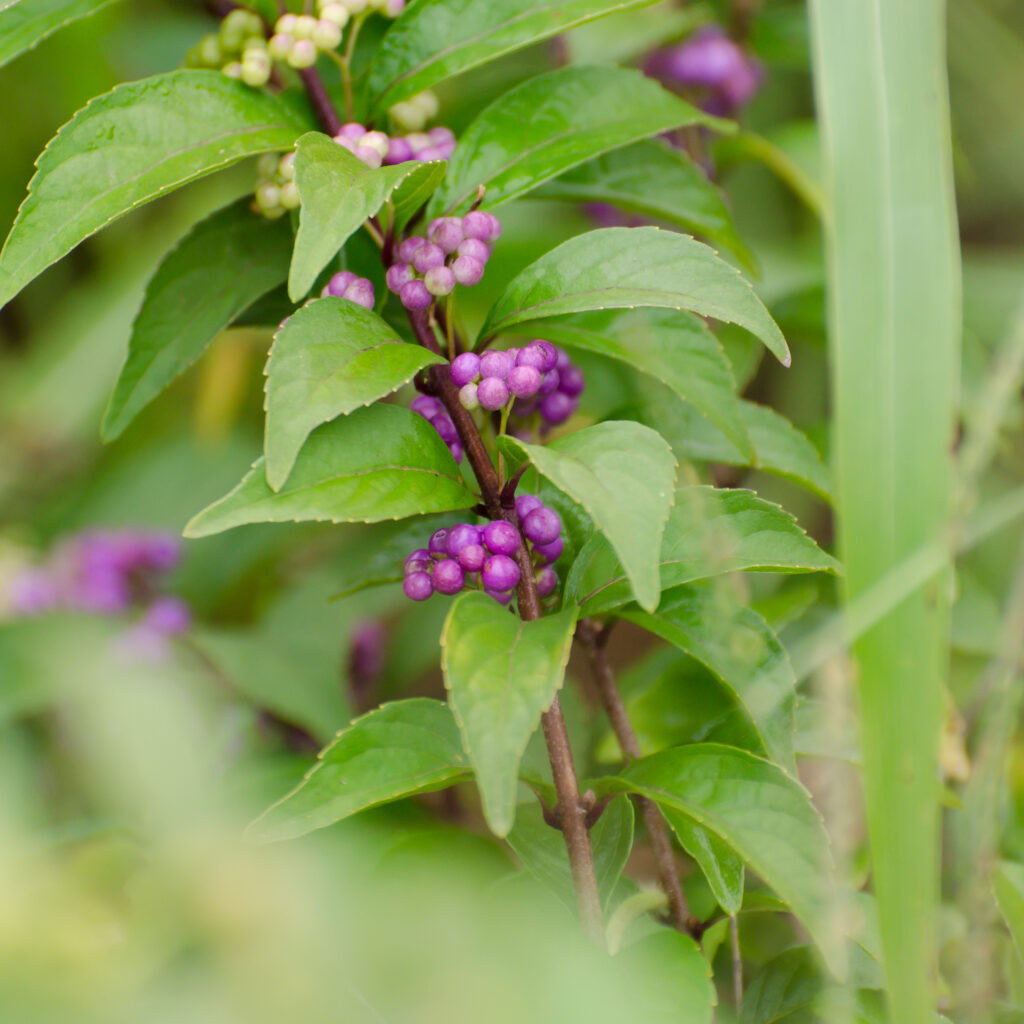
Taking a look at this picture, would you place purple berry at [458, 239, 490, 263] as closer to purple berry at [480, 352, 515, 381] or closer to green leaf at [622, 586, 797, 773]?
purple berry at [480, 352, 515, 381]

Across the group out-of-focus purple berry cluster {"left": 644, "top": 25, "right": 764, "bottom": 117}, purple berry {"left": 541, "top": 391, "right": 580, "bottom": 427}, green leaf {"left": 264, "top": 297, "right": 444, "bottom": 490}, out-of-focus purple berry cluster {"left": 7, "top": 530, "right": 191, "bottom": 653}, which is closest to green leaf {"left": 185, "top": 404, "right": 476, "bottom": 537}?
green leaf {"left": 264, "top": 297, "right": 444, "bottom": 490}

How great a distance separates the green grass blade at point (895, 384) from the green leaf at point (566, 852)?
0.50ft

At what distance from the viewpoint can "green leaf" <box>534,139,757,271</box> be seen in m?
0.65

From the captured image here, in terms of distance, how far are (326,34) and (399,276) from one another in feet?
0.50

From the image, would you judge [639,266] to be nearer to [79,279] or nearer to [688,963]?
[688,963]

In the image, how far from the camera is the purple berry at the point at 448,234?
0.51 metres

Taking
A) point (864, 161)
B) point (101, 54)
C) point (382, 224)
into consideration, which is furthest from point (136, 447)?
point (864, 161)

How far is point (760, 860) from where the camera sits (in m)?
0.43

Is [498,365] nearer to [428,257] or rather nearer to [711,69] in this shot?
[428,257]

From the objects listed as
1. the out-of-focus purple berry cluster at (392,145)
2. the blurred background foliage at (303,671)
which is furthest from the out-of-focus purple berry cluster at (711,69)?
the out-of-focus purple berry cluster at (392,145)

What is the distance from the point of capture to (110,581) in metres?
1.08

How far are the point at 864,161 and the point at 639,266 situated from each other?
12cm

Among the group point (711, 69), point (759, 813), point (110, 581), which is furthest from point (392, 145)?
point (110, 581)

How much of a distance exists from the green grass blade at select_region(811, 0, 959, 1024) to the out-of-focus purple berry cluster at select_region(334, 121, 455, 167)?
0.72 feet
